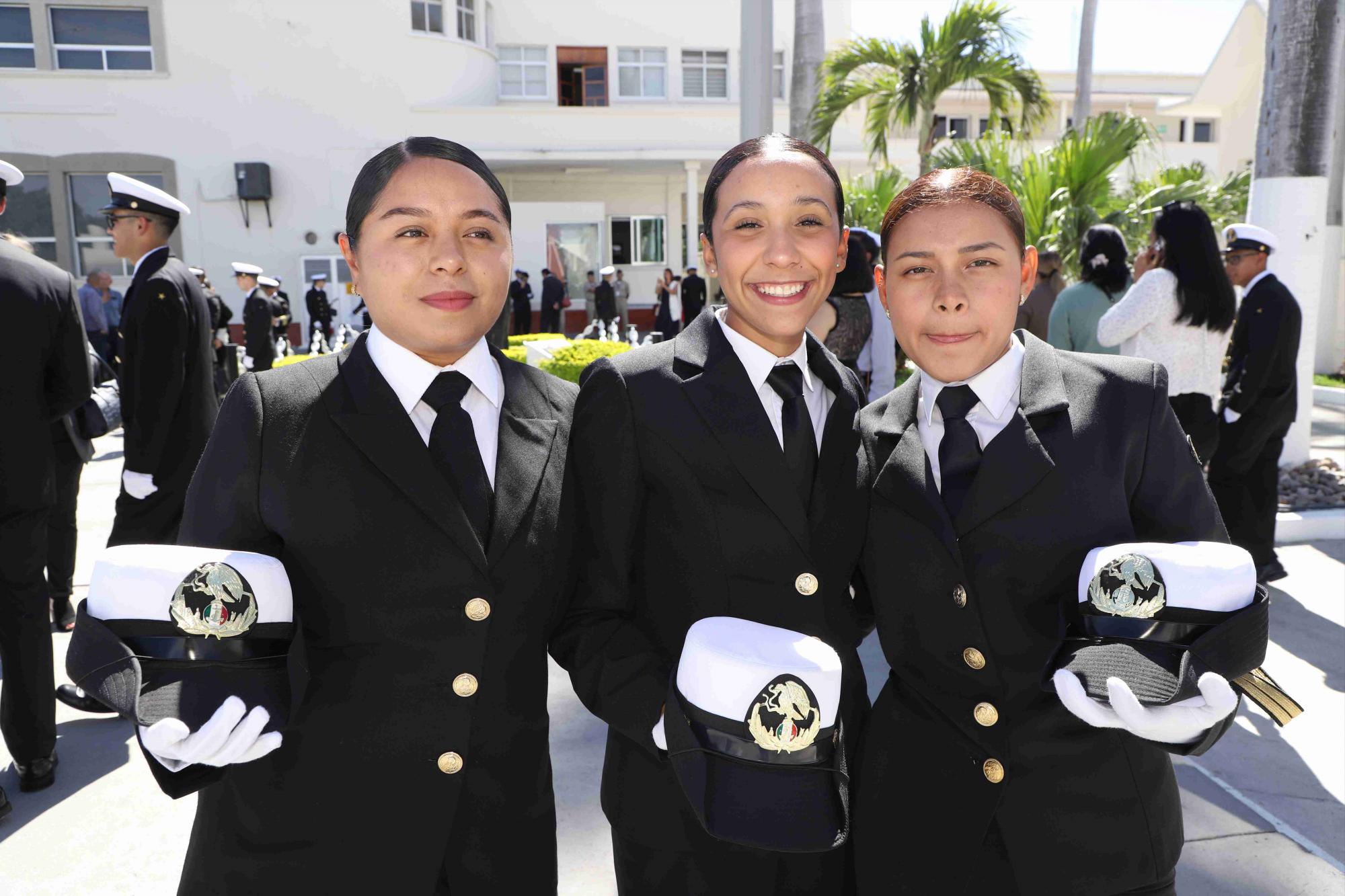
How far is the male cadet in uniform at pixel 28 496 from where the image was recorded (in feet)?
10.9

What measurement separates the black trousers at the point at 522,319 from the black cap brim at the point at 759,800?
1880 centimetres

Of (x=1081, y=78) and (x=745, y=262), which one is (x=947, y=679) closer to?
(x=745, y=262)

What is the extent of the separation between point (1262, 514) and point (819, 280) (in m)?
4.63

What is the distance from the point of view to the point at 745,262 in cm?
180

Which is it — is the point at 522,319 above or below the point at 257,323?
below

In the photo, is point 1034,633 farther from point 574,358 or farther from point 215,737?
point 574,358

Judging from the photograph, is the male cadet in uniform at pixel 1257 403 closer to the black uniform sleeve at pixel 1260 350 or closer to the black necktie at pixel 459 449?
the black uniform sleeve at pixel 1260 350

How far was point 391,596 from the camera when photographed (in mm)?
1588

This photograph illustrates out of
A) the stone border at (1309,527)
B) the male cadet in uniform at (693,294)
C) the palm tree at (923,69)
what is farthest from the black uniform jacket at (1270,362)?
the male cadet in uniform at (693,294)

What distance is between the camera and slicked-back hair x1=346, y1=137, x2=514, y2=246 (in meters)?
1.69

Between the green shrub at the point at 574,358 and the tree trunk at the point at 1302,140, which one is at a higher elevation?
the tree trunk at the point at 1302,140

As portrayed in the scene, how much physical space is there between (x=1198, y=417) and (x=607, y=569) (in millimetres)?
4358

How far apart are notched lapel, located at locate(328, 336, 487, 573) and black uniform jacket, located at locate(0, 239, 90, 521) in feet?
7.59

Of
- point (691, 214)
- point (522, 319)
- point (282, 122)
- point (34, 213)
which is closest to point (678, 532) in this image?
point (522, 319)
